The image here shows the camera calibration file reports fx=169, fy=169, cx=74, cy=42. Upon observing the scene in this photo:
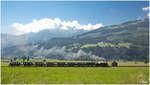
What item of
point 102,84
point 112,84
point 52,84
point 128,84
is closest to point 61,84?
point 52,84

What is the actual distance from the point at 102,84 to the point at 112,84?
1.99 meters

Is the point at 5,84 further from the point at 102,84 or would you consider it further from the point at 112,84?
the point at 112,84

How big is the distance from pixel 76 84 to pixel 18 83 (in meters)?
11.1

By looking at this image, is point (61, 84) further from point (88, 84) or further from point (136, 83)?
point (136, 83)

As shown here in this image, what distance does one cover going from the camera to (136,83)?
31.3 meters

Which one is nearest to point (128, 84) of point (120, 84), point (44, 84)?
point (120, 84)

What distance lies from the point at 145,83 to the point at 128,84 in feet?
11.2

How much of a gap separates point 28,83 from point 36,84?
226cm

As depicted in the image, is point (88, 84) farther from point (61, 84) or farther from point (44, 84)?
point (44, 84)

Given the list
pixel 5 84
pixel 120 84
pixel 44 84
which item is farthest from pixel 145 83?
pixel 5 84

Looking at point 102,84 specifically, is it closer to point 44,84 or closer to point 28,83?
point 44,84

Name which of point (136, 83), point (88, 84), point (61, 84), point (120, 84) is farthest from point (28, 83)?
point (136, 83)

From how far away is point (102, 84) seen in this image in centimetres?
3209

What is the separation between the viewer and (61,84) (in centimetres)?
3197
